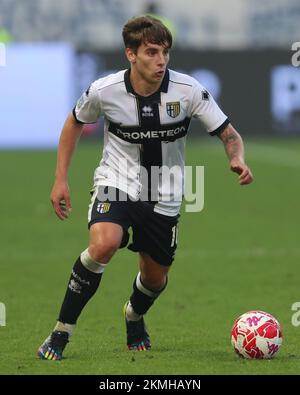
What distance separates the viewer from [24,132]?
31406 millimetres

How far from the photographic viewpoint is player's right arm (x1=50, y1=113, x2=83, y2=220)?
757 centimetres

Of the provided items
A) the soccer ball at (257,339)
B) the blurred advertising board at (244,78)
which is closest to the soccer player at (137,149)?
the soccer ball at (257,339)

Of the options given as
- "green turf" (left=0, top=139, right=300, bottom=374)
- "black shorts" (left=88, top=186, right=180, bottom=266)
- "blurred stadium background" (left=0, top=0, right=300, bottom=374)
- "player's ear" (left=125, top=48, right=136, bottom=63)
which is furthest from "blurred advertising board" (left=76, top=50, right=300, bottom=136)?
"player's ear" (left=125, top=48, right=136, bottom=63)

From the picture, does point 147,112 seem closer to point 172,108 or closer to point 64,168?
point 172,108

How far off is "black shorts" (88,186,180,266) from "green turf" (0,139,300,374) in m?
0.67

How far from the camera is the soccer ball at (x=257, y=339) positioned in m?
7.46

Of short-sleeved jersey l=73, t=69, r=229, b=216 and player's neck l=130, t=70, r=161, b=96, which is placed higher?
player's neck l=130, t=70, r=161, b=96

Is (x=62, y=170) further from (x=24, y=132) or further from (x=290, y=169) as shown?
(x=24, y=132)

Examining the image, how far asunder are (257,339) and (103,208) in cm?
124

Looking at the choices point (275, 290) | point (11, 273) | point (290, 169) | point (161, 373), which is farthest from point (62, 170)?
point (290, 169)

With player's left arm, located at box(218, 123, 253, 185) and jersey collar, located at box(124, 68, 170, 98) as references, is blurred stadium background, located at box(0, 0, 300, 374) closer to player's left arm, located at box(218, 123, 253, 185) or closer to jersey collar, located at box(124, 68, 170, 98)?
player's left arm, located at box(218, 123, 253, 185)

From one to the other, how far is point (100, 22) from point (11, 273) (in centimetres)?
2326

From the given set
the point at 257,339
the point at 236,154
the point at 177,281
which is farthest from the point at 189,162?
the point at 257,339

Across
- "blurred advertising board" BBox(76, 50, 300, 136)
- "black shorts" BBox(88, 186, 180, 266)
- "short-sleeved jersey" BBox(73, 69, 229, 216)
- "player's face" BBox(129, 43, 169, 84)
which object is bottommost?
"black shorts" BBox(88, 186, 180, 266)
